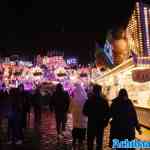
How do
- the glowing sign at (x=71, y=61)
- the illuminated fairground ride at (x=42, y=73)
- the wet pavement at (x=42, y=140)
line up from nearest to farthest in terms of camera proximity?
the wet pavement at (x=42, y=140) → the illuminated fairground ride at (x=42, y=73) → the glowing sign at (x=71, y=61)

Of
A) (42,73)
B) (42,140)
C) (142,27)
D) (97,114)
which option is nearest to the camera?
(97,114)

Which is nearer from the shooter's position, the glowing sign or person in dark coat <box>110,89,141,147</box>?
person in dark coat <box>110,89,141,147</box>

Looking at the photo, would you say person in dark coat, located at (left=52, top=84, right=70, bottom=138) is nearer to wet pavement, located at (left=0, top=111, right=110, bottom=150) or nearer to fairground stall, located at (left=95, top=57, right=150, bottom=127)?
wet pavement, located at (left=0, top=111, right=110, bottom=150)

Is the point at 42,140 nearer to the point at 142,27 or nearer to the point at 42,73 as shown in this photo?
the point at 142,27

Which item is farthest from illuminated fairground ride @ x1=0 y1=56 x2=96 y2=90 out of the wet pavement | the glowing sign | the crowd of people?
the crowd of people

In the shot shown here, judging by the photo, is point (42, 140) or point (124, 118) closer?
point (124, 118)

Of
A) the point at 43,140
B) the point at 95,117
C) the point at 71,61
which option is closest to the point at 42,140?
the point at 43,140

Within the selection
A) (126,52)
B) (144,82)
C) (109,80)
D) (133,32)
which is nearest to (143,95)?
(144,82)

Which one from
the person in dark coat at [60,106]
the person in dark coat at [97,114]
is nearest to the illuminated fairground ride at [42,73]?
the person in dark coat at [60,106]

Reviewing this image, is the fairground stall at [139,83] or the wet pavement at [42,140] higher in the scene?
the fairground stall at [139,83]

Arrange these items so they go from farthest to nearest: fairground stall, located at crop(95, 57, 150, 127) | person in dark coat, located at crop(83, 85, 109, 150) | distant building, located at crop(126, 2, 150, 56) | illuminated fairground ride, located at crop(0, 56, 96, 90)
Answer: illuminated fairground ride, located at crop(0, 56, 96, 90)
fairground stall, located at crop(95, 57, 150, 127)
distant building, located at crop(126, 2, 150, 56)
person in dark coat, located at crop(83, 85, 109, 150)

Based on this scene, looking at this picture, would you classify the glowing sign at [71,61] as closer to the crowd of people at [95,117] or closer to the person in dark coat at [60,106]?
the person in dark coat at [60,106]

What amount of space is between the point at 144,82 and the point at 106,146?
2.59 meters

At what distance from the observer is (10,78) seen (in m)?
55.9
